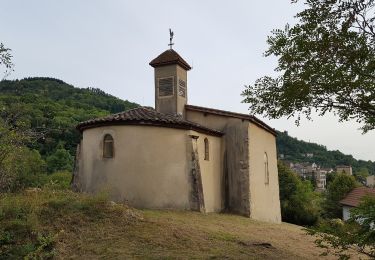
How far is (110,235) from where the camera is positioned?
36.3 ft

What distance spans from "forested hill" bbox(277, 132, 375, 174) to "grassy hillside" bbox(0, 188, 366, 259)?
150m

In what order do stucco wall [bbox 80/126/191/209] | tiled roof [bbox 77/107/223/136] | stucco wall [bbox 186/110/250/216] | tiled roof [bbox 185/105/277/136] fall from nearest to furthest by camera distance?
stucco wall [bbox 80/126/191/209]
tiled roof [bbox 77/107/223/136]
stucco wall [bbox 186/110/250/216]
tiled roof [bbox 185/105/277/136]

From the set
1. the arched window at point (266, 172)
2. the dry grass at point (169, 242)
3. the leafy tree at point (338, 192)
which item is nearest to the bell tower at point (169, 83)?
the arched window at point (266, 172)

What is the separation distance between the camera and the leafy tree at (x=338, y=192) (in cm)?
4356

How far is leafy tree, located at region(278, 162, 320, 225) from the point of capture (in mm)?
38281

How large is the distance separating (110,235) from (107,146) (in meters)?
6.95

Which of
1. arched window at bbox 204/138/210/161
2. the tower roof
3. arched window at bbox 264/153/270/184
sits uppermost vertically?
the tower roof

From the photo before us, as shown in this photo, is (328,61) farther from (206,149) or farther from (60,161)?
(60,161)

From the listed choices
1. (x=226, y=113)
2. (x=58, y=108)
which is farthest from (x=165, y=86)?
(x=58, y=108)

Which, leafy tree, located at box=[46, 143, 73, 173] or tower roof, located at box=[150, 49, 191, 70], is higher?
tower roof, located at box=[150, 49, 191, 70]

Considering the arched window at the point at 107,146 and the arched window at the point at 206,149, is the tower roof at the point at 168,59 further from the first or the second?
the arched window at the point at 107,146

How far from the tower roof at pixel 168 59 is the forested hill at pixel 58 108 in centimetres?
583

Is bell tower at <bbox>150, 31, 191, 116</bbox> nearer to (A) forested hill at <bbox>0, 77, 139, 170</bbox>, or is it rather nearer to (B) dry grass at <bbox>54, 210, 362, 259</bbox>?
(A) forested hill at <bbox>0, 77, 139, 170</bbox>

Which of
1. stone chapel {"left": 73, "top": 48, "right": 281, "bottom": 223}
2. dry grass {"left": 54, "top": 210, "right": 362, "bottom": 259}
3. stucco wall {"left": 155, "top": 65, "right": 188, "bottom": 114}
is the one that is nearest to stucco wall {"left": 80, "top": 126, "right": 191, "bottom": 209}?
stone chapel {"left": 73, "top": 48, "right": 281, "bottom": 223}
